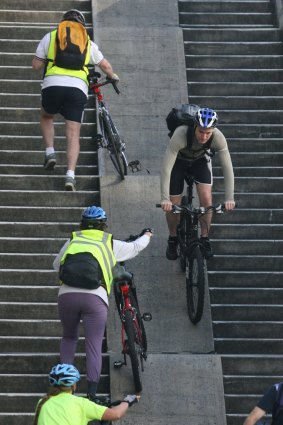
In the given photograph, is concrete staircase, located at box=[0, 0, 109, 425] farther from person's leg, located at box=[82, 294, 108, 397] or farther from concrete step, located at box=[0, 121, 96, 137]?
person's leg, located at box=[82, 294, 108, 397]

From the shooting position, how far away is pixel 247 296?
1470cm

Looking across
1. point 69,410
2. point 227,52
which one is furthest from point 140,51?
point 69,410

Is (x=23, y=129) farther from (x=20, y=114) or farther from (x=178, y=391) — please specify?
(x=178, y=391)

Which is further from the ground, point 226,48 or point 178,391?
point 226,48

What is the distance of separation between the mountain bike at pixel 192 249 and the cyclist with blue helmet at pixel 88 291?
1.35 metres

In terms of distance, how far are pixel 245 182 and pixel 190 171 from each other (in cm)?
167

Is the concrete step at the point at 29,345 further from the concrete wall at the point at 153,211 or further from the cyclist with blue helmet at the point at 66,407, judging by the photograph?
the cyclist with blue helmet at the point at 66,407

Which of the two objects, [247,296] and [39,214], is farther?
[39,214]

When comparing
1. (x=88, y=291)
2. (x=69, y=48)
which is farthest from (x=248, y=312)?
(x=69, y=48)

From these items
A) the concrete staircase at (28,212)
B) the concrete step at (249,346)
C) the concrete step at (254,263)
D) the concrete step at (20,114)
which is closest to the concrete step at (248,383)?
the concrete step at (249,346)

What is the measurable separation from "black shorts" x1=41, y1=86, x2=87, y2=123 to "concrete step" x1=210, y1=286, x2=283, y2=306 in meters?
2.40

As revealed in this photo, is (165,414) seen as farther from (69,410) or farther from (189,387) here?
(69,410)

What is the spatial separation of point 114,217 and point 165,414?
113 inches

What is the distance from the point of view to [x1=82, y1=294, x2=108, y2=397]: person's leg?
1252 cm
